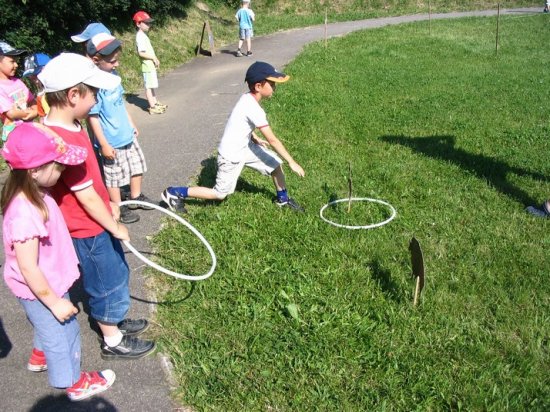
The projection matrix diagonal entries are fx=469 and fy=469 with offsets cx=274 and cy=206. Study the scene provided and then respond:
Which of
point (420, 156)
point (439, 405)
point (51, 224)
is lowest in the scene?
point (439, 405)

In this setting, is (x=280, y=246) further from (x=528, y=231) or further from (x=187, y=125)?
(x=187, y=125)

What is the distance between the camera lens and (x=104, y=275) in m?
3.34

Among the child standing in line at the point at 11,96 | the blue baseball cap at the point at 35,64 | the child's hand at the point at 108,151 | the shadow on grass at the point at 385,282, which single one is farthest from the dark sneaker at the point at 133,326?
the blue baseball cap at the point at 35,64

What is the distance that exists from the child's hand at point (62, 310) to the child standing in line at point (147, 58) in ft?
25.3

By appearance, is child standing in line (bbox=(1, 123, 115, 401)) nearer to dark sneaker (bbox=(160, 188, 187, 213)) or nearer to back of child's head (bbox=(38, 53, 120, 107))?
back of child's head (bbox=(38, 53, 120, 107))

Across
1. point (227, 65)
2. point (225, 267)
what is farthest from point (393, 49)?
point (225, 267)

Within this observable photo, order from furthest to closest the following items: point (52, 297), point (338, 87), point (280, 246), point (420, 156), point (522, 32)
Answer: point (522, 32)
point (338, 87)
point (420, 156)
point (280, 246)
point (52, 297)

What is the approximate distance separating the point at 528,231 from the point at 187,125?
259 inches

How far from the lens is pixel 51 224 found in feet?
9.07

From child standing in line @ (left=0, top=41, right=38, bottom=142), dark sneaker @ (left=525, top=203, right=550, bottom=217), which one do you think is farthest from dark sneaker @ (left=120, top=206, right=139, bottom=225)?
dark sneaker @ (left=525, top=203, right=550, bottom=217)

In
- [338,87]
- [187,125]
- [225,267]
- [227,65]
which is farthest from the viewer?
[227,65]

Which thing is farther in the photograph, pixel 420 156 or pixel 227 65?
pixel 227 65

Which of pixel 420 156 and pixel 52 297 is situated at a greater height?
pixel 52 297

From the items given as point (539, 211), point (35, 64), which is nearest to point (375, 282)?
point (539, 211)
